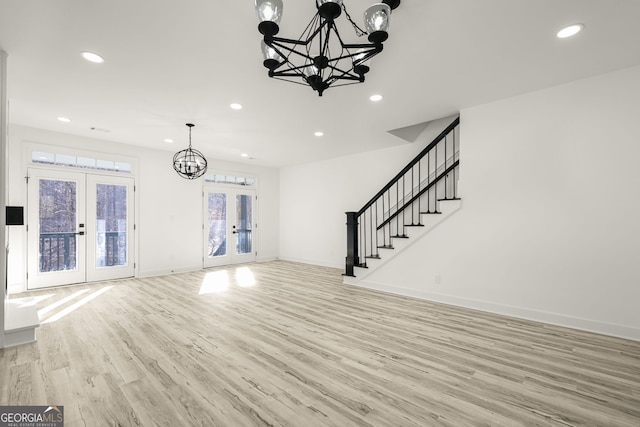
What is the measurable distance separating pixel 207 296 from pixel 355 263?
110 inches

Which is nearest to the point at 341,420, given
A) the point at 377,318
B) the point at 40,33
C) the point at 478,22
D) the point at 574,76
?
the point at 377,318

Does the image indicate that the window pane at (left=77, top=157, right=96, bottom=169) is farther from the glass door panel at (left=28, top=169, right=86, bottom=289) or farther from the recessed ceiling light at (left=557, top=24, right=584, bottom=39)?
the recessed ceiling light at (left=557, top=24, right=584, bottom=39)

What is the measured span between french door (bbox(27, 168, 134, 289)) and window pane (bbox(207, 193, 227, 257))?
6.00 ft

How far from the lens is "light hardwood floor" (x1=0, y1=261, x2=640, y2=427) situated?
1.91 metres

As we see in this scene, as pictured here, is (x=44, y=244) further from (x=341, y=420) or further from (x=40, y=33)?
(x=341, y=420)

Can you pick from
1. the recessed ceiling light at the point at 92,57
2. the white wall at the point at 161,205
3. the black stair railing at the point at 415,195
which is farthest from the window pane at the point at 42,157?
the black stair railing at the point at 415,195

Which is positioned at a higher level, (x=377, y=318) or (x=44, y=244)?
(x=44, y=244)

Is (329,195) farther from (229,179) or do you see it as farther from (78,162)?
(78,162)

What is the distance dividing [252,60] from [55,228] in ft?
17.2

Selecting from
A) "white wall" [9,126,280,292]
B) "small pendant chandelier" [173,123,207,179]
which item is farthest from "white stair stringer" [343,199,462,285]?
"white wall" [9,126,280,292]

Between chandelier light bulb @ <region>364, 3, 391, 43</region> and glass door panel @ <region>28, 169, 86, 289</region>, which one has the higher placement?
chandelier light bulb @ <region>364, 3, 391, 43</region>

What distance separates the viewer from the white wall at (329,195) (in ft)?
21.5

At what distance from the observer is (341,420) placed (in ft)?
5.99

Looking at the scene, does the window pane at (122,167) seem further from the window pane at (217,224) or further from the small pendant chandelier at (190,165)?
the window pane at (217,224)
